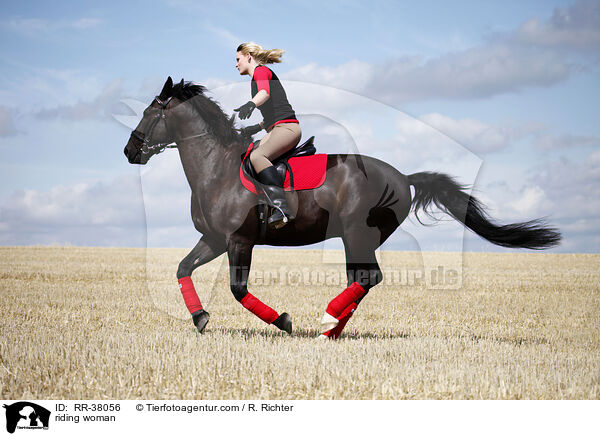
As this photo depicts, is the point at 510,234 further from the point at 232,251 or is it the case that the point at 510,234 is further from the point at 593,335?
the point at 232,251

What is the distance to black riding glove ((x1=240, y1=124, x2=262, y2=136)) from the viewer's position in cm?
633

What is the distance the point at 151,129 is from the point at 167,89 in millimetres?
525

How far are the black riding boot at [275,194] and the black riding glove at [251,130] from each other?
81 cm

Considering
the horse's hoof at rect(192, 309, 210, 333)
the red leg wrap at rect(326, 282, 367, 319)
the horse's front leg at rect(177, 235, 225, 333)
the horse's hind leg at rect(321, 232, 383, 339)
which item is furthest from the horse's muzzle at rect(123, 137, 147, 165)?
the red leg wrap at rect(326, 282, 367, 319)

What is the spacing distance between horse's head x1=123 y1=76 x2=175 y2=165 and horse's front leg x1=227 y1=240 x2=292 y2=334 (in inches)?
64.3

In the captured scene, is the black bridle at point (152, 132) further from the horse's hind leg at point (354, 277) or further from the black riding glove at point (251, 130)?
the horse's hind leg at point (354, 277)

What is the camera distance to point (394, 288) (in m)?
12.4

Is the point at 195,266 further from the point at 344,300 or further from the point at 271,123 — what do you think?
the point at 271,123

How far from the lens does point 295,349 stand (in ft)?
17.8

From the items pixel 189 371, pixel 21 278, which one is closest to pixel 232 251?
pixel 189 371

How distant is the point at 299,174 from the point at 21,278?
10413mm

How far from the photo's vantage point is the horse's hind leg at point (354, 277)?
6.11m

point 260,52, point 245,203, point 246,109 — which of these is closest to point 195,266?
point 245,203
